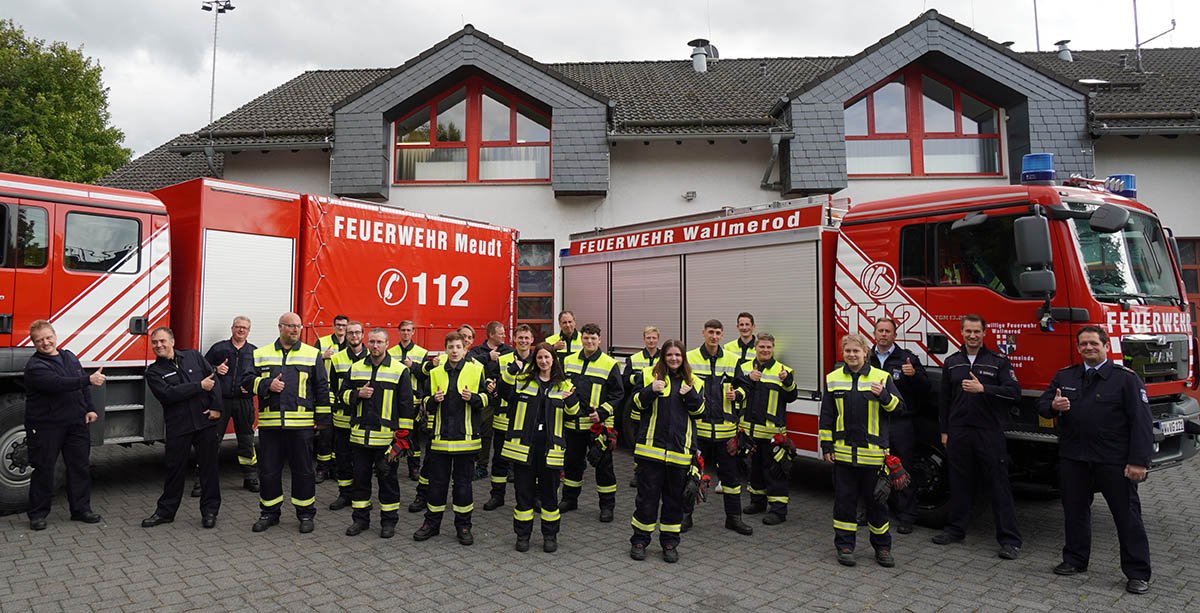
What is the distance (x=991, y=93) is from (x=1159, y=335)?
32.0 ft

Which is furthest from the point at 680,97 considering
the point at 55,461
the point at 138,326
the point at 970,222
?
the point at 55,461

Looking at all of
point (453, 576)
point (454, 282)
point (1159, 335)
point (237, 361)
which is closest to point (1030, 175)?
point (1159, 335)

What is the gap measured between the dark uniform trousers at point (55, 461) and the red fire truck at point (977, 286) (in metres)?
6.27

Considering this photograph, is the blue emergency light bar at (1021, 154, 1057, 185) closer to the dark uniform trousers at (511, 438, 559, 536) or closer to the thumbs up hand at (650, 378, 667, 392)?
the thumbs up hand at (650, 378, 667, 392)

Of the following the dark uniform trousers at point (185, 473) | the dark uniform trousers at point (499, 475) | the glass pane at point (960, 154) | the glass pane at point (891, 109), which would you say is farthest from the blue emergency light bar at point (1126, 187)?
the dark uniform trousers at point (185, 473)

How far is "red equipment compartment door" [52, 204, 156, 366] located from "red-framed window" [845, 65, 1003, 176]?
38.8 ft

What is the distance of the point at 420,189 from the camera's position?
14.1m

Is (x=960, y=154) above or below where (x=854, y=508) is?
above

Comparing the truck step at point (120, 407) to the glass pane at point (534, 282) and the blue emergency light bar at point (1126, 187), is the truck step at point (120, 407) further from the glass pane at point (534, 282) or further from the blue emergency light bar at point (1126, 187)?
the blue emergency light bar at point (1126, 187)

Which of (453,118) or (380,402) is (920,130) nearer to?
(453,118)

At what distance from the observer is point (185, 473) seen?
237 inches

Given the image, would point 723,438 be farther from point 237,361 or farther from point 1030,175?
point 237,361

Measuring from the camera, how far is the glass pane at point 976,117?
1391 centimetres

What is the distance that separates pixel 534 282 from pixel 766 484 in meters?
8.37
